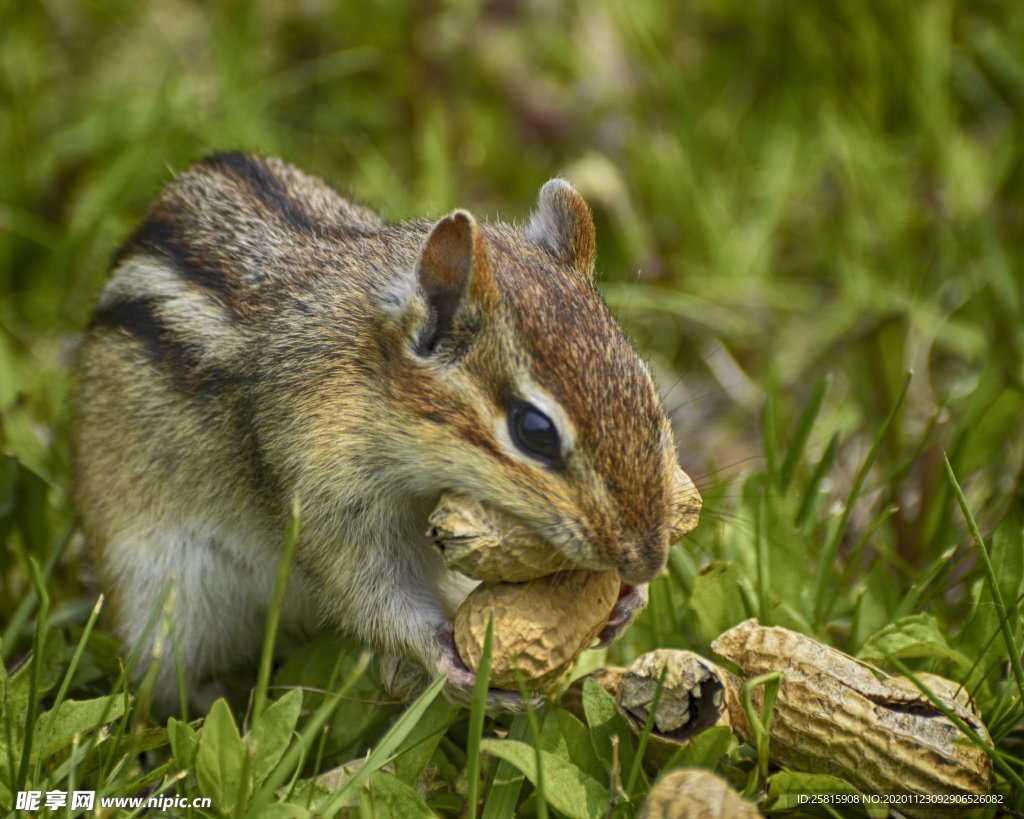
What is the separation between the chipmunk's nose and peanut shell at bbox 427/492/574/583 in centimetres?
18

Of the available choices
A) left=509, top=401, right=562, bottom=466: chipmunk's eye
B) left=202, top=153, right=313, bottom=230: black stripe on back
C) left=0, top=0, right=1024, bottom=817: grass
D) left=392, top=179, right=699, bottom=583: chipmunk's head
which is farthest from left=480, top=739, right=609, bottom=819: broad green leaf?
left=202, top=153, right=313, bottom=230: black stripe on back

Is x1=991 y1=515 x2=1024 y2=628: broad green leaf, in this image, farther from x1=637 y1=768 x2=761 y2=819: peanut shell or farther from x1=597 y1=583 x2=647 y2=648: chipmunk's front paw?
x1=637 y1=768 x2=761 y2=819: peanut shell

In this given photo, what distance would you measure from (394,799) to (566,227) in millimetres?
1604

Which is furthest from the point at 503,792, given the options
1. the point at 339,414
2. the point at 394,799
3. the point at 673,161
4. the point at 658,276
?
the point at 673,161

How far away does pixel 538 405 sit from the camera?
2.85 metres

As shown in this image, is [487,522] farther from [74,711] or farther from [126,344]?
[126,344]

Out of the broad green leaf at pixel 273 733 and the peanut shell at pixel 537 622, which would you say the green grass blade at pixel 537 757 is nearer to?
the peanut shell at pixel 537 622

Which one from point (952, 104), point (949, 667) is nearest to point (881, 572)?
point (949, 667)

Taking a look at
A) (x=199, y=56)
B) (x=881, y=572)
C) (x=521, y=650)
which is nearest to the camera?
(x=521, y=650)

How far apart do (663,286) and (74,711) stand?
11.2 ft

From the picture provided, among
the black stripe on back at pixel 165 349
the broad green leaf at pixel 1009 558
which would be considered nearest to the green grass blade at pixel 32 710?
the black stripe on back at pixel 165 349

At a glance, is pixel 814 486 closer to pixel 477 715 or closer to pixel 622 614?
pixel 622 614

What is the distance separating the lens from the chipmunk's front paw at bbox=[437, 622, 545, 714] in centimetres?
297

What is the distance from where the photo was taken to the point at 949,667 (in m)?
3.23
